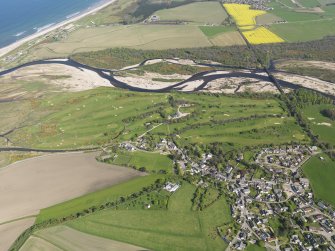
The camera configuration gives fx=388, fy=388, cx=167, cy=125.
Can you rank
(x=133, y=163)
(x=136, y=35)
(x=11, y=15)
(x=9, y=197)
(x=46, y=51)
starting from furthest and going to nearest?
(x=11, y=15) → (x=136, y=35) → (x=46, y=51) → (x=133, y=163) → (x=9, y=197)

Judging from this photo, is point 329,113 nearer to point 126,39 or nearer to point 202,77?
point 202,77

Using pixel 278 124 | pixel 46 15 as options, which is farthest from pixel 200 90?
pixel 46 15

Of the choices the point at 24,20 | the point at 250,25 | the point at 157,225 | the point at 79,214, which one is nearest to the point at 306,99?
the point at 157,225

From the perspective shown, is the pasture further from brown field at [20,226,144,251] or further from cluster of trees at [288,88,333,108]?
brown field at [20,226,144,251]

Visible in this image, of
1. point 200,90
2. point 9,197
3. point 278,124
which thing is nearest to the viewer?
point 9,197

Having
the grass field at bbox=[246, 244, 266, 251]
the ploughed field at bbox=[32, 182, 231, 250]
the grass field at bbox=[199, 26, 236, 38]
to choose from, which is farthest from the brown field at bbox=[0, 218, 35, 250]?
the grass field at bbox=[199, 26, 236, 38]

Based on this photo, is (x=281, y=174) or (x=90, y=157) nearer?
(x=281, y=174)

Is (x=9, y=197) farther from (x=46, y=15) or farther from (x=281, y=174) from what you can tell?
(x=46, y=15)
